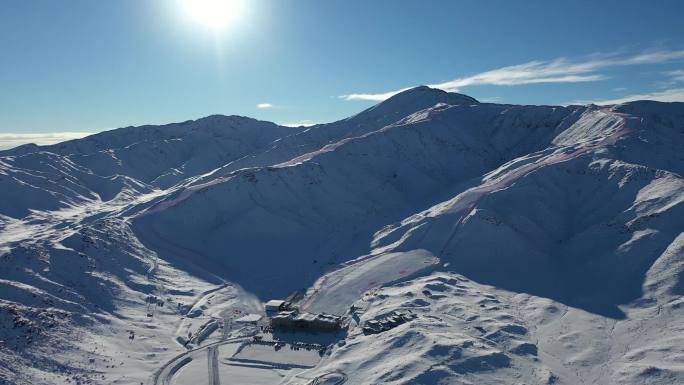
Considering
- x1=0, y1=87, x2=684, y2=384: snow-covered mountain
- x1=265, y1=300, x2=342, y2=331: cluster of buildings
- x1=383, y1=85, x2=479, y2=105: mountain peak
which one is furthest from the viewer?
x1=383, y1=85, x2=479, y2=105: mountain peak

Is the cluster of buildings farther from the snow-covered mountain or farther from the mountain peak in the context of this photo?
the mountain peak

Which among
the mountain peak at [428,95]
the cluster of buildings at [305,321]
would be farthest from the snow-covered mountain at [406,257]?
the mountain peak at [428,95]

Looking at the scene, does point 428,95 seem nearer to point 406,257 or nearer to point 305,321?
point 406,257

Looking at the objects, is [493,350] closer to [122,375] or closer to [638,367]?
[638,367]

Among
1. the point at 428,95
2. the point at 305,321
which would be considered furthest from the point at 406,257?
the point at 428,95

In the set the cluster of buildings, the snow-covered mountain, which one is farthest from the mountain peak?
the cluster of buildings

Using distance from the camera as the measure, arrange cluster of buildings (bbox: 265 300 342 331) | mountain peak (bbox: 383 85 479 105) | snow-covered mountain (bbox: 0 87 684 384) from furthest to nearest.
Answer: mountain peak (bbox: 383 85 479 105) < cluster of buildings (bbox: 265 300 342 331) < snow-covered mountain (bbox: 0 87 684 384)

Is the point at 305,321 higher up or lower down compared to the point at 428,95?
lower down

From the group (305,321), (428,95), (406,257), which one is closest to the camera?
(305,321)

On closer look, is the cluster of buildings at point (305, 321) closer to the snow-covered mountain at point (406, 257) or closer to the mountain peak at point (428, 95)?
the snow-covered mountain at point (406, 257)
